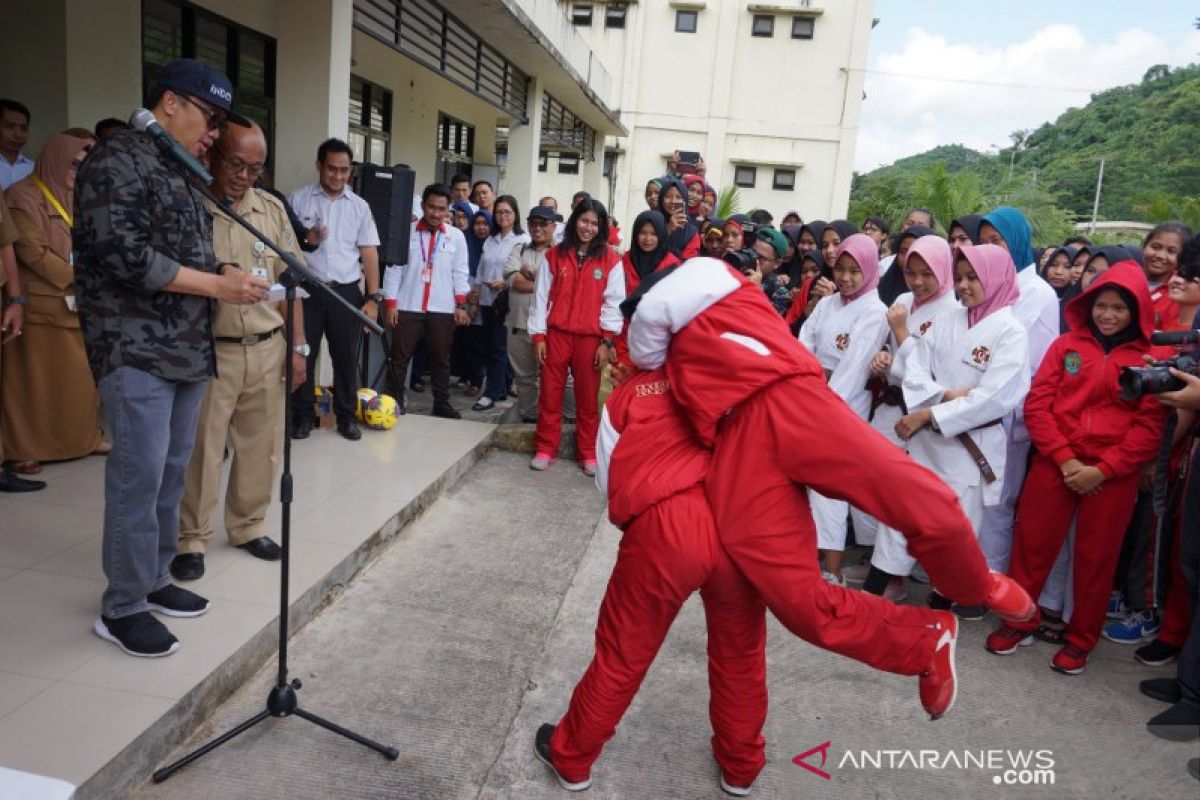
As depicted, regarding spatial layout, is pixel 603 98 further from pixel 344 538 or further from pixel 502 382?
pixel 344 538

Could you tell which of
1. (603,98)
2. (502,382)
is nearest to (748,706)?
(502,382)

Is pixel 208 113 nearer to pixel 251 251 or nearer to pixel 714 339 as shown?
pixel 251 251

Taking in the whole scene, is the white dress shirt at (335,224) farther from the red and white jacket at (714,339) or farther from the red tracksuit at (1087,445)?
the red tracksuit at (1087,445)

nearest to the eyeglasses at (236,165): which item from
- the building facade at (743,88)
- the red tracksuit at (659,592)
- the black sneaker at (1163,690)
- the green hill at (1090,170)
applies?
the red tracksuit at (659,592)

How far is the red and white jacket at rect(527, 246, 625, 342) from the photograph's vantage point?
→ 5410 mm

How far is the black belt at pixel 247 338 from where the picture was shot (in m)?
3.25

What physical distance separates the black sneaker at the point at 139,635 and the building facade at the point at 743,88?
21.6m

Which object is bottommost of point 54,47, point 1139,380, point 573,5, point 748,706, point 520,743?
point 520,743

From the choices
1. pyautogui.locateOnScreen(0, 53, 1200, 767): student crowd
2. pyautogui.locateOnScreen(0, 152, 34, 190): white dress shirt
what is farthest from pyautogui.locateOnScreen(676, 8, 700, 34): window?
pyautogui.locateOnScreen(0, 152, 34, 190): white dress shirt

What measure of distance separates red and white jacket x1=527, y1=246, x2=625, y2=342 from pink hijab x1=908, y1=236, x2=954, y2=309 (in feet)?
6.44

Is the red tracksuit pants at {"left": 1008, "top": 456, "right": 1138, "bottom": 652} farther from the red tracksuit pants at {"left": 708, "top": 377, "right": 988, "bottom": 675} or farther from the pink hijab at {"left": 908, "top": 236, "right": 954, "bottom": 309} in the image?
the red tracksuit pants at {"left": 708, "top": 377, "right": 988, "bottom": 675}

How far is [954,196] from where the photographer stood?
15000 mm

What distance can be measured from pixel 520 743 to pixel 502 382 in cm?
483

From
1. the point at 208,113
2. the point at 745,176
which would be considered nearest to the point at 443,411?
the point at 208,113
